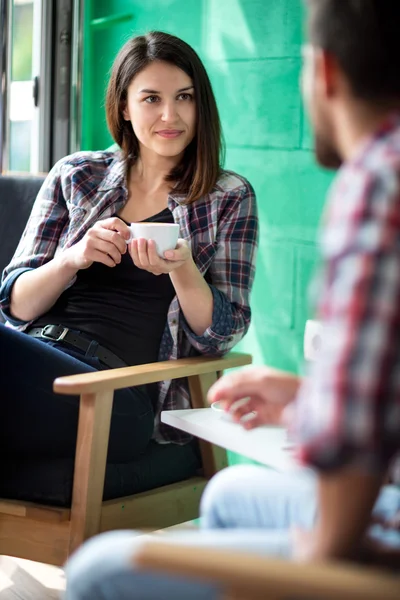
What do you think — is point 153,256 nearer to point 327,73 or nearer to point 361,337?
point 327,73

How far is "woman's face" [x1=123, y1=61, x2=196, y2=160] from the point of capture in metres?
2.05

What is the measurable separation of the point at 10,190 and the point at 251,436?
1149 millimetres

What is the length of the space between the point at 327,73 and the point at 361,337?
30 centimetres

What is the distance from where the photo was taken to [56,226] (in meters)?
2.19

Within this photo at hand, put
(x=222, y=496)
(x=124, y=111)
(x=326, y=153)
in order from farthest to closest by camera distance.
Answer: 1. (x=124, y=111)
2. (x=222, y=496)
3. (x=326, y=153)

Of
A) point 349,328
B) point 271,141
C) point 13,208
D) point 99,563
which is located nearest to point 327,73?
point 349,328

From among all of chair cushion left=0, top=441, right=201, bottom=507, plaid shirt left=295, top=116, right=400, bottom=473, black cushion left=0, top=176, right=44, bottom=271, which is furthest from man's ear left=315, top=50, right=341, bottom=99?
black cushion left=0, top=176, right=44, bottom=271

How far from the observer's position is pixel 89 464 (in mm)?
1694

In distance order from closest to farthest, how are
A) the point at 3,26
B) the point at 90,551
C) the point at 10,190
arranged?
the point at 90,551, the point at 10,190, the point at 3,26

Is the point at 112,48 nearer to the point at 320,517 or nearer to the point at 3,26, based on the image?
the point at 3,26

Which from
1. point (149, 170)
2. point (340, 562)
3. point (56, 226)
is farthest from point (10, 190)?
point (340, 562)

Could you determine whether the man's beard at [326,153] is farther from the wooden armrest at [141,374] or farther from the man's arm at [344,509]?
the wooden armrest at [141,374]

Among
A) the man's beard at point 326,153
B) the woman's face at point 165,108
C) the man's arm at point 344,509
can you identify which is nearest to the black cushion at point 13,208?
the woman's face at point 165,108

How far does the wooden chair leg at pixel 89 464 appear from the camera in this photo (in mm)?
1688
